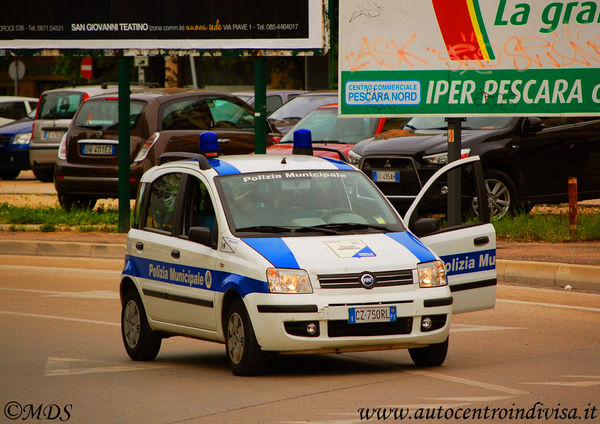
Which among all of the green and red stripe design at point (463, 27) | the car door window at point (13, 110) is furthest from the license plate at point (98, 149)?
the car door window at point (13, 110)

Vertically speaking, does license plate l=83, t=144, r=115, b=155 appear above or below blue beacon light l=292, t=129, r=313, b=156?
below

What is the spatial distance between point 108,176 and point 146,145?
984 millimetres

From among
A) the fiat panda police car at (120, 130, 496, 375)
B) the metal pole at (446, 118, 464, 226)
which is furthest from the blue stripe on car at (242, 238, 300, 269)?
the metal pole at (446, 118, 464, 226)

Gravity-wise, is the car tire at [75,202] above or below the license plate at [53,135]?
below

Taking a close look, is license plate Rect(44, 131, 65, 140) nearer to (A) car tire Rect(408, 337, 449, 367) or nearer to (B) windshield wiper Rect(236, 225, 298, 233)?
(B) windshield wiper Rect(236, 225, 298, 233)

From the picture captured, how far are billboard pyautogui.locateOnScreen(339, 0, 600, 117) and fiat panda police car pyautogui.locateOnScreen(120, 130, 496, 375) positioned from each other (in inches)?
298

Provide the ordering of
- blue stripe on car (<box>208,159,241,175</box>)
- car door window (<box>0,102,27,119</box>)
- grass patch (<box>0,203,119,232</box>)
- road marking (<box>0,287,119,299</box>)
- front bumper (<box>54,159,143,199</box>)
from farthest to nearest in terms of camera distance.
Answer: car door window (<box>0,102,27,119</box>) → front bumper (<box>54,159,143,199</box>) → grass patch (<box>0,203,119,232</box>) → road marking (<box>0,287,119,299</box>) → blue stripe on car (<box>208,159,241,175</box>)

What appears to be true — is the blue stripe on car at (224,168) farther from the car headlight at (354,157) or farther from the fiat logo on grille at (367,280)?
the car headlight at (354,157)

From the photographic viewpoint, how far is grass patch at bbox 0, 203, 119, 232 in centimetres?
2036

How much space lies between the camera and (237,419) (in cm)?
773

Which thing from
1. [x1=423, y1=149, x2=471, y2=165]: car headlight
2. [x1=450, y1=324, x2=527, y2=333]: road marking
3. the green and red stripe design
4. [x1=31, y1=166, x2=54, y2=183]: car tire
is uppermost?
the green and red stripe design

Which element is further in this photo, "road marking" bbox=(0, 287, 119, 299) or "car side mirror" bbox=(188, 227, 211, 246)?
"road marking" bbox=(0, 287, 119, 299)

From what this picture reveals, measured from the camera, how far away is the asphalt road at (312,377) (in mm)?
7922

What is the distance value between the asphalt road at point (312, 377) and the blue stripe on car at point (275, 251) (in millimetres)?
774
